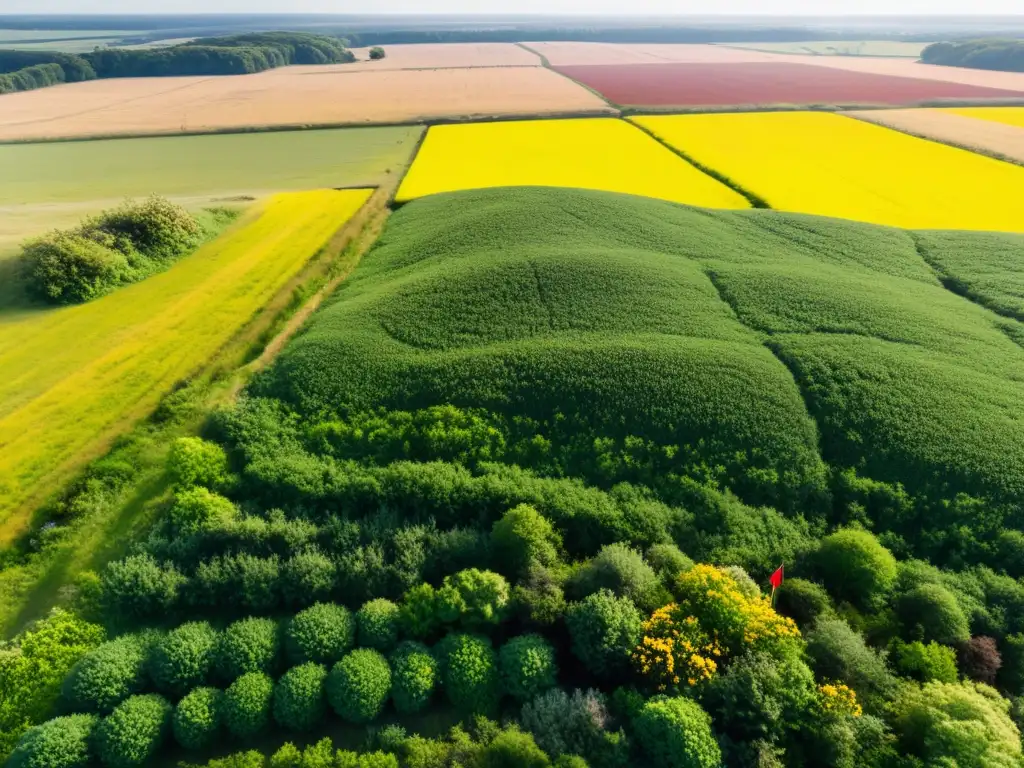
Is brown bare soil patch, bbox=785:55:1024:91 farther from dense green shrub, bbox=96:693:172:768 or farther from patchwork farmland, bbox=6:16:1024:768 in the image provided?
dense green shrub, bbox=96:693:172:768

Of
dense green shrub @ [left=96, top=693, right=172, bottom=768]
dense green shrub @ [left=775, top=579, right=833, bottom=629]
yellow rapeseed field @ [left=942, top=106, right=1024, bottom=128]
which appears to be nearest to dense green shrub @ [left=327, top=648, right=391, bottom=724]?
dense green shrub @ [left=96, top=693, right=172, bottom=768]

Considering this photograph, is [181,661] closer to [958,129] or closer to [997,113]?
[958,129]

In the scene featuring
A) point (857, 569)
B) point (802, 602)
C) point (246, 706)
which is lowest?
point (246, 706)

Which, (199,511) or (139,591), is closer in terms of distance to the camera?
(139,591)

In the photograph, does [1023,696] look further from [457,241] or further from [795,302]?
[457,241]

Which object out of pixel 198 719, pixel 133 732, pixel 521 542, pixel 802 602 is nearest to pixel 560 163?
pixel 521 542

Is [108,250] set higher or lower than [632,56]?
lower

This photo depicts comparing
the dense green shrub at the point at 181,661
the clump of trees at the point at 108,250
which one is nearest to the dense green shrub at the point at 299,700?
the dense green shrub at the point at 181,661
